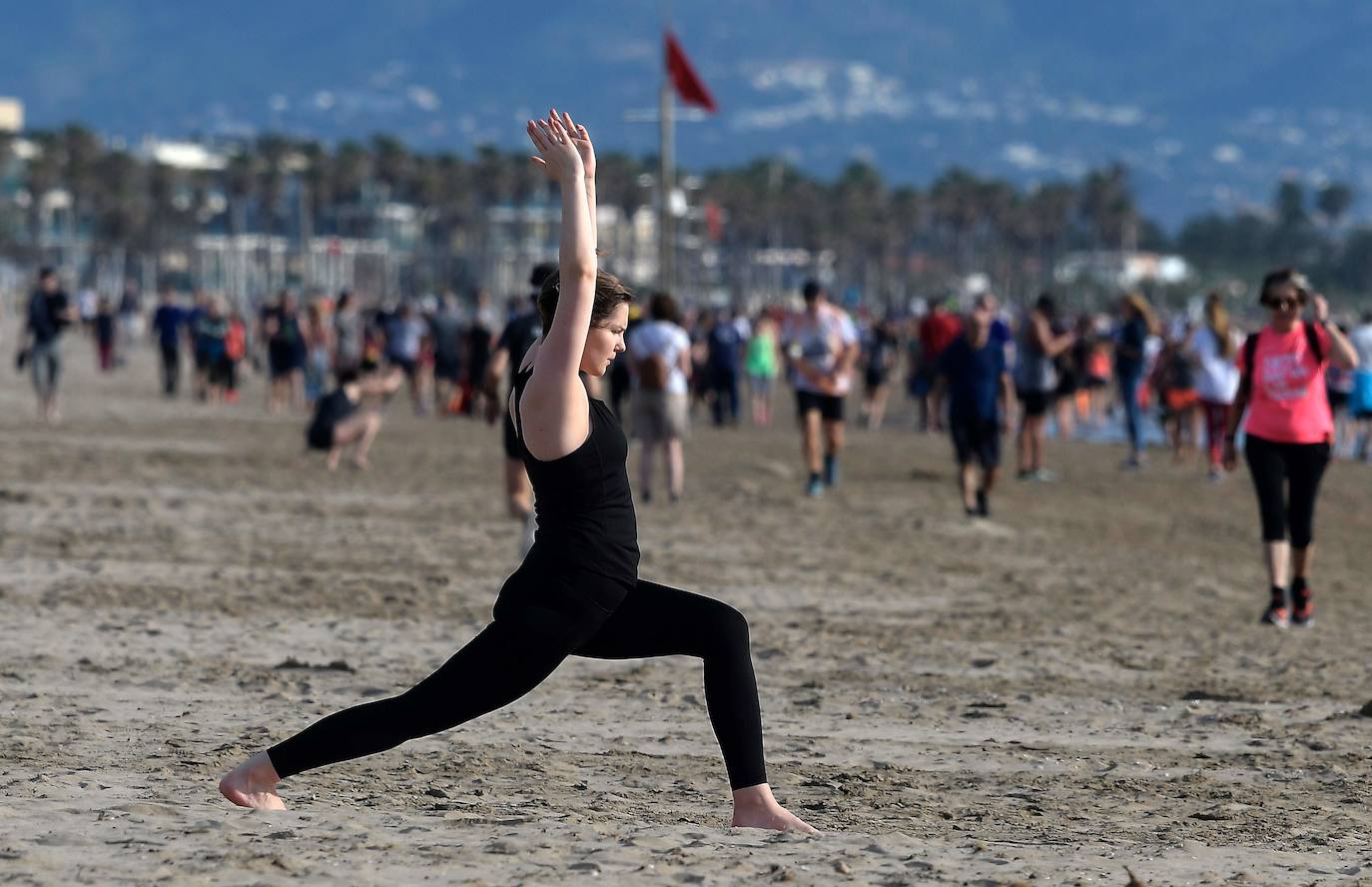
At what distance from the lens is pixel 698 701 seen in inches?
288

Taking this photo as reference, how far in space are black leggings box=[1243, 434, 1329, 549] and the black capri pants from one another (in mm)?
4950

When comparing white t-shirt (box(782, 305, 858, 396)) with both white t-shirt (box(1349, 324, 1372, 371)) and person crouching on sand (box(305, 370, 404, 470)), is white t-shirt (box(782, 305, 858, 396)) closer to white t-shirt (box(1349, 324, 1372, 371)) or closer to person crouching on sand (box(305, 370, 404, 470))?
person crouching on sand (box(305, 370, 404, 470))

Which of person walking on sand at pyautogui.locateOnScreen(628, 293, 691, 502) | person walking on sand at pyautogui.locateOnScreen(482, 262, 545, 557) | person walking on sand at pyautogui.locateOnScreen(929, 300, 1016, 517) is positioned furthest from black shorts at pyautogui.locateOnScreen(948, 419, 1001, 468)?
person walking on sand at pyautogui.locateOnScreen(482, 262, 545, 557)

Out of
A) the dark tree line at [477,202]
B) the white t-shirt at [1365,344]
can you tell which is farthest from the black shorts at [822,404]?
the dark tree line at [477,202]

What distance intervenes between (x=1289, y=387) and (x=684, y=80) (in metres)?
21.7

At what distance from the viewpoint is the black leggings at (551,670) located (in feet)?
15.6

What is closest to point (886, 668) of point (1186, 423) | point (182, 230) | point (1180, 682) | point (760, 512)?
point (1180, 682)

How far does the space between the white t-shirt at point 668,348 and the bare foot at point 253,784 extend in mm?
9105

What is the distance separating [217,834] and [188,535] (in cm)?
730

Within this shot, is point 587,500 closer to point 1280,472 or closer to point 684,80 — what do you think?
point 1280,472

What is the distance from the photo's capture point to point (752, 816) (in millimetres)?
4957

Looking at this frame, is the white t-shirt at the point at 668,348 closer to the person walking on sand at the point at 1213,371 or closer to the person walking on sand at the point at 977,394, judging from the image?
the person walking on sand at the point at 977,394

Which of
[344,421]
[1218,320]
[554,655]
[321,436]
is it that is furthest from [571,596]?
[1218,320]

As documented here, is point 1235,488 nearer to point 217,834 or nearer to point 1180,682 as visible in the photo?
point 1180,682
